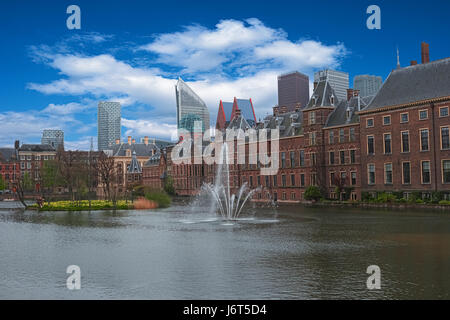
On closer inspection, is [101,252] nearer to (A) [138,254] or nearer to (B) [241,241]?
(A) [138,254]

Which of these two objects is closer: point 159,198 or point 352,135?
point 159,198

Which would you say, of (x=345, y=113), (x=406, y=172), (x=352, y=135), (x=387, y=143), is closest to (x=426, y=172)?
(x=406, y=172)

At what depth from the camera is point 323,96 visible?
67.8 m

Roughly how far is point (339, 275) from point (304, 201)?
174 ft

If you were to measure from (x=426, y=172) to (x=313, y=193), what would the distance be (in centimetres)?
1559

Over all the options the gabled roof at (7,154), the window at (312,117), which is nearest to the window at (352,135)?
the window at (312,117)

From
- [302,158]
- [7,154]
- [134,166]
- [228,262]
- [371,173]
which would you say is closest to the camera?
[228,262]

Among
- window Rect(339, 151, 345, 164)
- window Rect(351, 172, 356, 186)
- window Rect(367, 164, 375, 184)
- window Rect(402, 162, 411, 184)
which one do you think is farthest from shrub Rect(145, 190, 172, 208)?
window Rect(402, 162, 411, 184)

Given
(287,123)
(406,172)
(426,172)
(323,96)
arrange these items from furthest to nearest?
(287,123) → (323,96) → (406,172) → (426,172)

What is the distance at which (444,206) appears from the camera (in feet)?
153

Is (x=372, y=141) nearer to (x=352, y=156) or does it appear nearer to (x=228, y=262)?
(x=352, y=156)

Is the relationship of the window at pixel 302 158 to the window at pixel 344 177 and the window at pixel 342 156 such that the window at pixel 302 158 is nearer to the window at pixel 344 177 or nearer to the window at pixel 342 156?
the window at pixel 342 156

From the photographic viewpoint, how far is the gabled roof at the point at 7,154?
5315 inches

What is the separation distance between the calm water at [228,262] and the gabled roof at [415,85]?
92.3 ft
